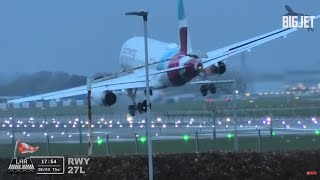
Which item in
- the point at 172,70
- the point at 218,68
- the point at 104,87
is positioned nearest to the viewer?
the point at 104,87

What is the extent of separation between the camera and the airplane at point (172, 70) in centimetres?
6028

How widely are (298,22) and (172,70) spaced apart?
14.3 metres

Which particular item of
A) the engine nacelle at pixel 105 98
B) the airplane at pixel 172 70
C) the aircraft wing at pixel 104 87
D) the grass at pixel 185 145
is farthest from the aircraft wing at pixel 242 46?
the grass at pixel 185 145

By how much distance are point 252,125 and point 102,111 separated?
2139 cm

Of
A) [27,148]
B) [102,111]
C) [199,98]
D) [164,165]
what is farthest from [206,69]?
[164,165]

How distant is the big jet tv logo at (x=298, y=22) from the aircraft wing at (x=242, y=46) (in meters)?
4.81

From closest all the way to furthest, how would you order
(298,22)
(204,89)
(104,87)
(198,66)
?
(298,22) < (204,89) < (104,87) < (198,66)

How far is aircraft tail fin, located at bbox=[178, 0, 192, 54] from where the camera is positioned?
66.7 m

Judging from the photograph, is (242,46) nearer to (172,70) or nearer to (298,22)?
(172,70)

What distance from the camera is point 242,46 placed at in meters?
64.5

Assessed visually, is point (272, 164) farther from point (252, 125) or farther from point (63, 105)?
point (63, 105)

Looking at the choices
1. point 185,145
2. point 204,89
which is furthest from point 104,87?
point 185,145

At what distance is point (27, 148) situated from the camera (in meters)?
31.4

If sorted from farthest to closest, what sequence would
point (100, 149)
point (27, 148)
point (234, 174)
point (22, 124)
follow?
point (22, 124), point (100, 149), point (27, 148), point (234, 174)
